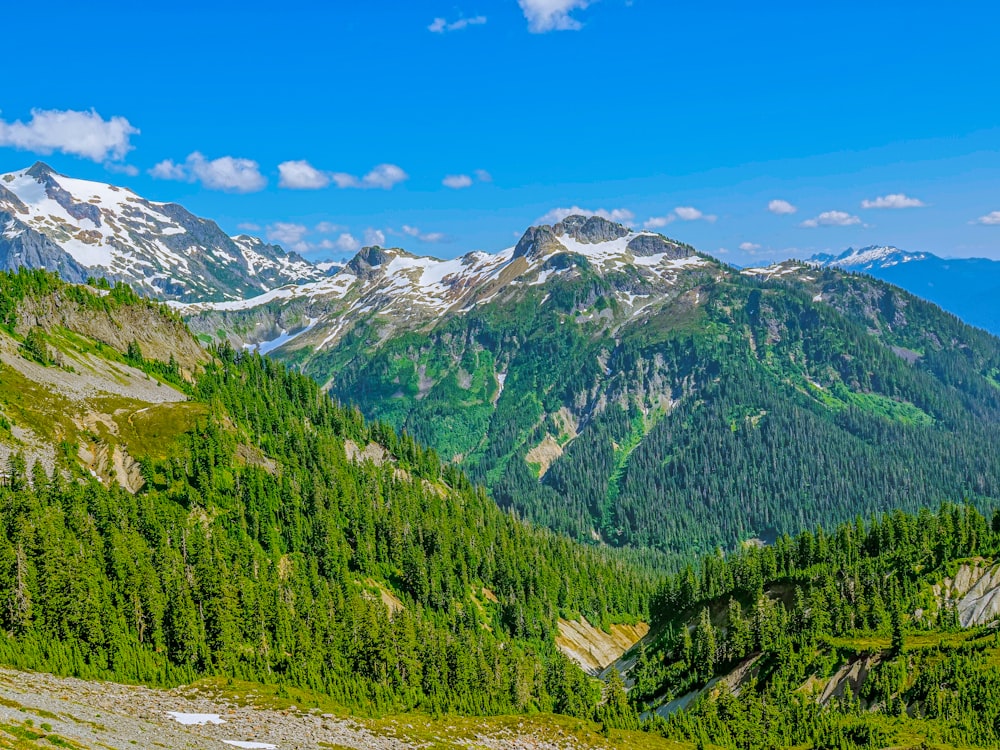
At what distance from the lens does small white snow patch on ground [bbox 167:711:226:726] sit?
6303cm

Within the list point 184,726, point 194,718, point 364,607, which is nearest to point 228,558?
point 364,607

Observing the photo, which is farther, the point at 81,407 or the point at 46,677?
→ the point at 81,407

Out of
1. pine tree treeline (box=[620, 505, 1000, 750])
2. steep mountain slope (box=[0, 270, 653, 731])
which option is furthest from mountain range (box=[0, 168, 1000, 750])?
steep mountain slope (box=[0, 270, 653, 731])

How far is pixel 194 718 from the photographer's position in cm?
6462

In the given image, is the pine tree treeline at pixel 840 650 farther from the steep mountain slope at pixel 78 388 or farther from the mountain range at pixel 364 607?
the steep mountain slope at pixel 78 388

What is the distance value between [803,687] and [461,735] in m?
44.2

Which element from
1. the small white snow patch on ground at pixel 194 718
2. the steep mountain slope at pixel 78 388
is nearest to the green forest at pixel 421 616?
the steep mountain slope at pixel 78 388

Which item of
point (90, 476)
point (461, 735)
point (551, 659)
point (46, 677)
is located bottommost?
point (551, 659)

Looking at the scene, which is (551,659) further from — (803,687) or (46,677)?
(46,677)

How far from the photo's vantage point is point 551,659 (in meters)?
148

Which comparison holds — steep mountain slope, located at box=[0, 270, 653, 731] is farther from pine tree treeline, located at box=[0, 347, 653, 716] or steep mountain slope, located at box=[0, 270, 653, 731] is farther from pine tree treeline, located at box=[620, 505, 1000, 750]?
pine tree treeline, located at box=[620, 505, 1000, 750]

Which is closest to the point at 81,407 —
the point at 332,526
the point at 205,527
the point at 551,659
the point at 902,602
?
the point at 205,527

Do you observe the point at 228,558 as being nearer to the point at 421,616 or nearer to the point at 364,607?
the point at 364,607

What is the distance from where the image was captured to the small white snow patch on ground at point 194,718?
6303 cm
